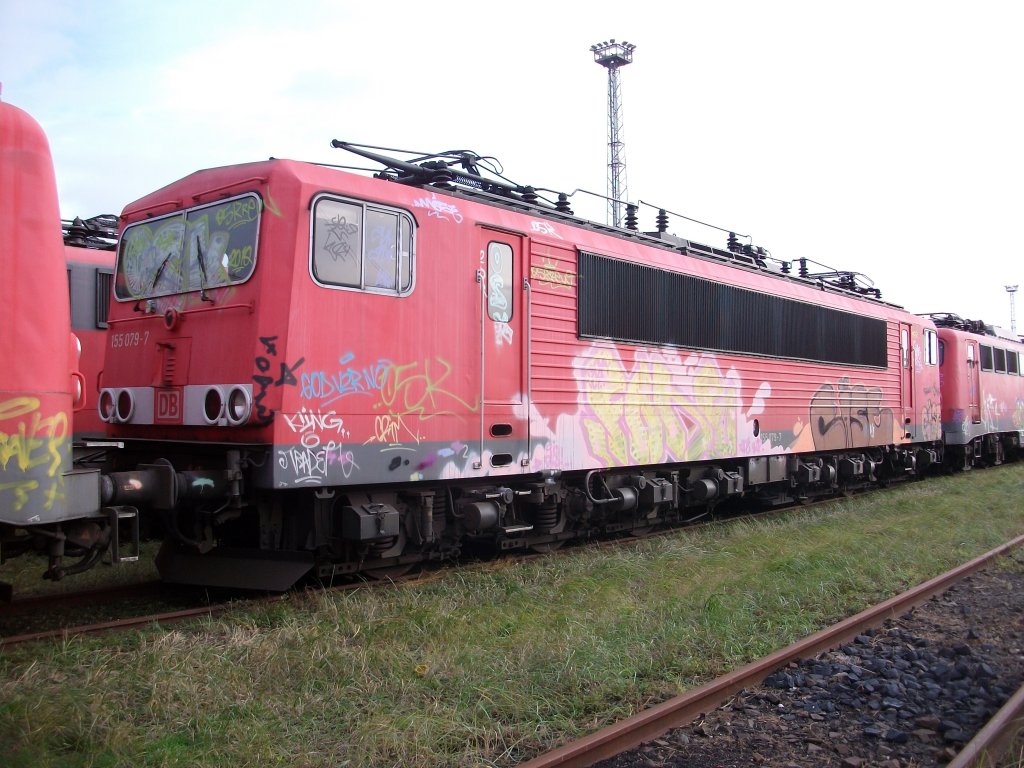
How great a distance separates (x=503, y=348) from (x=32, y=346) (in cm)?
416

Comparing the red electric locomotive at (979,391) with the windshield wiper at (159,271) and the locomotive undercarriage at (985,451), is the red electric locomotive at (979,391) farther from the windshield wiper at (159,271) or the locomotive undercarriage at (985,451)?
the windshield wiper at (159,271)

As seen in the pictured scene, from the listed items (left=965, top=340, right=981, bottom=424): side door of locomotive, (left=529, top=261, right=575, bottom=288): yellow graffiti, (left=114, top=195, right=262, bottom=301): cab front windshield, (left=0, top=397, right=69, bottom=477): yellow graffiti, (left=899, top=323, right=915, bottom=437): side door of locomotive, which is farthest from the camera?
(left=965, top=340, right=981, bottom=424): side door of locomotive

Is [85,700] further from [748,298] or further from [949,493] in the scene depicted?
[949,493]

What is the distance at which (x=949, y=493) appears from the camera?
1456 centimetres

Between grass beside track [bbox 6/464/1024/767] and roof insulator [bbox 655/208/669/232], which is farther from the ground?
roof insulator [bbox 655/208/669/232]

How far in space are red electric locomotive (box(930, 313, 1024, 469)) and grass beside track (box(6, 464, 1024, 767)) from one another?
11821 millimetres

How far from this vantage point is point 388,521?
6.74m

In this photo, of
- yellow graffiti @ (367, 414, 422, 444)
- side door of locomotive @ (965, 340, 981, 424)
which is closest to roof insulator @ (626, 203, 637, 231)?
yellow graffiti @ (367, 414, 422, 444)

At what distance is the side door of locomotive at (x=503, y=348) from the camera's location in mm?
7672

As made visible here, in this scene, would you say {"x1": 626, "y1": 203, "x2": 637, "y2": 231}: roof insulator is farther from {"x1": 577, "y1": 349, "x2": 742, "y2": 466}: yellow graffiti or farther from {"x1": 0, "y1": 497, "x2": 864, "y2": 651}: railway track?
{"x1": 0, "y1": 497, "x2": 864, "y2": 651}: railway track

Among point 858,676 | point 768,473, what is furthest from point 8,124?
point 768,473

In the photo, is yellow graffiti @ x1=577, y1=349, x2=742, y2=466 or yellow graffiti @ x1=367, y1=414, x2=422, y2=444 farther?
yellow graffiti @ x1=577, y1=349, x2=742, y2=466

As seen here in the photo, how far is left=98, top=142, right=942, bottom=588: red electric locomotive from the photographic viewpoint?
6.31m

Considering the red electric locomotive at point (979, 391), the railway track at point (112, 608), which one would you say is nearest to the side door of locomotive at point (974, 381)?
the red electric locomotive at point (979, 391)
